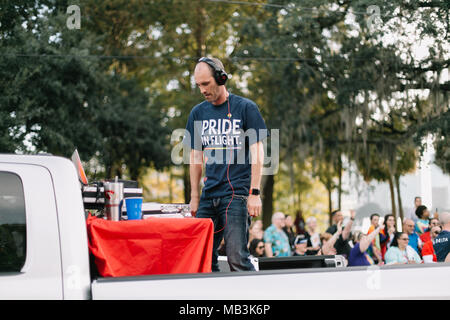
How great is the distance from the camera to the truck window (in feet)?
7.36

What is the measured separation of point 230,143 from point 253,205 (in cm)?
41

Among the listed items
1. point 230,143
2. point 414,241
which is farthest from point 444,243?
point 230,143

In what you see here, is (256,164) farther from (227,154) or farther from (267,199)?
(267,199)

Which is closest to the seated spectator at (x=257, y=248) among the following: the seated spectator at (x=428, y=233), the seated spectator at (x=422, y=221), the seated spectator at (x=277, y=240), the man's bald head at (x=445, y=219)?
the seated spectator at (x=277, y=240)

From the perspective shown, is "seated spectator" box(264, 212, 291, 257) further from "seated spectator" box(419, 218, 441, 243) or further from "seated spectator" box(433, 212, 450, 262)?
"seated spectator" box(433, 212, 450, 262)

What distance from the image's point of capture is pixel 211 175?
3389 millimetres

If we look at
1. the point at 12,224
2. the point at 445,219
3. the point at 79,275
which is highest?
the point at 12,224

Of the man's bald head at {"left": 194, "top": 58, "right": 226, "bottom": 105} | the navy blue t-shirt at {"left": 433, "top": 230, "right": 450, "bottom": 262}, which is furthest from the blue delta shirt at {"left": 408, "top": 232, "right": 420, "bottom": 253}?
the man's bald head at {"left": 194, "top": 58, "right": 226, "bottom": 105}

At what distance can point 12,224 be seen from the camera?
2277 millimetres

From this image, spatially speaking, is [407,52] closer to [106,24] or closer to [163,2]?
[163,2]

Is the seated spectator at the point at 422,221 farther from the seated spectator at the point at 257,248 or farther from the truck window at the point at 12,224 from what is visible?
the truck window at the point at 12,224

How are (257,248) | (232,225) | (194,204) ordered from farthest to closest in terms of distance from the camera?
(257,248)
(194,204)
(232,225)

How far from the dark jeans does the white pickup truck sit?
0.73m

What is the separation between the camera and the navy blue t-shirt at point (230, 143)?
334cm
